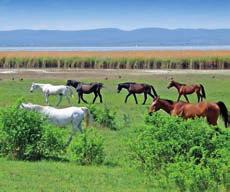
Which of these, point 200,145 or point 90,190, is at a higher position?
point 200,145

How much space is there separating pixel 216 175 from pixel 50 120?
7.59m

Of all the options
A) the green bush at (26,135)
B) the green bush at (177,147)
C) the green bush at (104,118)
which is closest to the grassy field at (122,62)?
the green bush at (104,118)

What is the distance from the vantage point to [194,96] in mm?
36031

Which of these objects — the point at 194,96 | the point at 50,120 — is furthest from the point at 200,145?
the point at 194,96

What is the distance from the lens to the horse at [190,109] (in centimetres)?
1870

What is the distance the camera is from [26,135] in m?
14.5

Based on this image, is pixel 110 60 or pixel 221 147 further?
pixel 110 60

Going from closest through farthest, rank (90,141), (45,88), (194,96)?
(90,141) < (45,88) < (194,96)

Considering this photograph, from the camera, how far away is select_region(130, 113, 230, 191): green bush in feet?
35.1

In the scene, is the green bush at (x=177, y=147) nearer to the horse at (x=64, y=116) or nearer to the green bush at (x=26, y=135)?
the green bush at (x=26, y=135)

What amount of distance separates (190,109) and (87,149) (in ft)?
17.9

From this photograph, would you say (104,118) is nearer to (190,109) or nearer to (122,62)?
(190,109)

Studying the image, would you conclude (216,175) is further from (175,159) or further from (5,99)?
(5,99)

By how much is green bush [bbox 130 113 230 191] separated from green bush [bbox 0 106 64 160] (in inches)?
102
